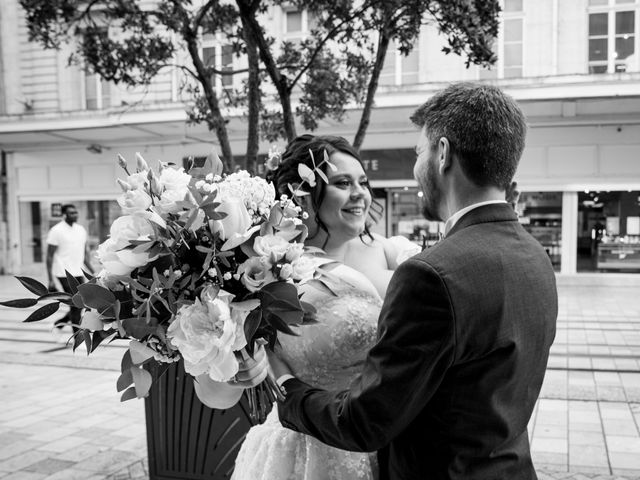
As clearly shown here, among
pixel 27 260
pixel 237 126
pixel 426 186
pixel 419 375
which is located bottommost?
pixel 27 260

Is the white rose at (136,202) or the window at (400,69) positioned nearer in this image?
the white rose at (136,202)

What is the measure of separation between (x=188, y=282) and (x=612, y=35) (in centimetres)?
1439

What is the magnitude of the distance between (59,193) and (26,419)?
44.8ft

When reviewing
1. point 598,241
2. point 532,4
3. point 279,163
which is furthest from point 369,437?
point 532,4

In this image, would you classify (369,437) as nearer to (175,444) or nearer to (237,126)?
(175,444)

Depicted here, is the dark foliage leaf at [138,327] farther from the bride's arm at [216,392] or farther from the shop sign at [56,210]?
the shop sign at [56,210]

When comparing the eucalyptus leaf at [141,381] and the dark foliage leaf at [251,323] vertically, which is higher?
the dark foliage leaf at [251,323]

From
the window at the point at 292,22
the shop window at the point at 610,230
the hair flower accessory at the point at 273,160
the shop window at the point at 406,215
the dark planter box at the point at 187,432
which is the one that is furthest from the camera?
the window at the point at 292,22

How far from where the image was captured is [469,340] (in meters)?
1.23

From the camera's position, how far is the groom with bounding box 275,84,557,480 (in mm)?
1217

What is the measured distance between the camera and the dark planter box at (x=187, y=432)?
3.09 metres

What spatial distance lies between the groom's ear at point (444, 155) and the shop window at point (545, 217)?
1277 cm

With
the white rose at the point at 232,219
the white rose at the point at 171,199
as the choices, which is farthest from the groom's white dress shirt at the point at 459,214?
the white rose at the point at 171,199

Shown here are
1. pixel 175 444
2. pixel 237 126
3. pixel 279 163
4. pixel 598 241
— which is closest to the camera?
pixel 279 163
